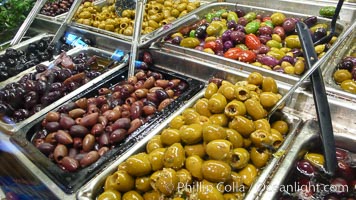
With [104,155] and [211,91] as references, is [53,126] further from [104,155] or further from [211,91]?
[211,91]

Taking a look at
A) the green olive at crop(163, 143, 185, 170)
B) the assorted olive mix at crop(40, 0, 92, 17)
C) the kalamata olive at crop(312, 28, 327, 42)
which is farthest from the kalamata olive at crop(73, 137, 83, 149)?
the assorted olive mix at crop(40, 0, 92, 17)

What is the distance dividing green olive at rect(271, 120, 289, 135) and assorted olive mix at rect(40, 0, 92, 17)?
266 centimetres

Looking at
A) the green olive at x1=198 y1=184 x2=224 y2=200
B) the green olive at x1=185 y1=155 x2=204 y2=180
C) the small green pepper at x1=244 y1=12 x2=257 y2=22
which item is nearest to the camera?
the green olive at x1=198 y1=184 x2=224 y2=200

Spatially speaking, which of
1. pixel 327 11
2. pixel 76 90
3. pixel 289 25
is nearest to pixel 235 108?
pixel 76 90

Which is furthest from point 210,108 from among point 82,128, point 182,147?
point 82,128

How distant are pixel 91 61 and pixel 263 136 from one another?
1.54 m

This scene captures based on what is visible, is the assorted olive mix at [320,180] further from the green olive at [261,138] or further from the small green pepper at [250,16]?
the small green pepper at [250,16]

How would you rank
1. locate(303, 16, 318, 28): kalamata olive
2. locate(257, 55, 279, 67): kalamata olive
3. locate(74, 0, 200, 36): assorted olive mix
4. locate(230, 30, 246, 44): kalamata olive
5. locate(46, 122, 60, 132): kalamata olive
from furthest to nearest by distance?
1. locate(74, 0, 200, 36): assorted olive mix
2. locate(303, 16, 318, 28): kalamata olive
3. locate(230, 30, 246, 44): kalamata olive
4. locate(257, 55, 279, 67): kalamata olive
5. locate(46, 122, 60, 132): kalamata olive

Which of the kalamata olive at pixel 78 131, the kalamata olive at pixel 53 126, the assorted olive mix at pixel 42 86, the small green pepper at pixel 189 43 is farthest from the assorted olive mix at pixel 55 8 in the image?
the kalamata olive at pixel 78 131

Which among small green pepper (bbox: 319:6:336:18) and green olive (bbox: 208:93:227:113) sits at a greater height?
small green pepper (bbox: 319:6:336:18)

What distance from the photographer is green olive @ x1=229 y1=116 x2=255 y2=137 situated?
1312mm

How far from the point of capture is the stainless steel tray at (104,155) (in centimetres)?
131

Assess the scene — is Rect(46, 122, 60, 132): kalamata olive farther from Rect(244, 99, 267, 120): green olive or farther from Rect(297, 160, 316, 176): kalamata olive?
Rect(297, 160, 316, 176): kalamata olive

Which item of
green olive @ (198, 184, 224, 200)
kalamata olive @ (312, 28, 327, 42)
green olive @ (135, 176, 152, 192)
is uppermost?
kalamata olive @ (312, 28, 327, 42)
